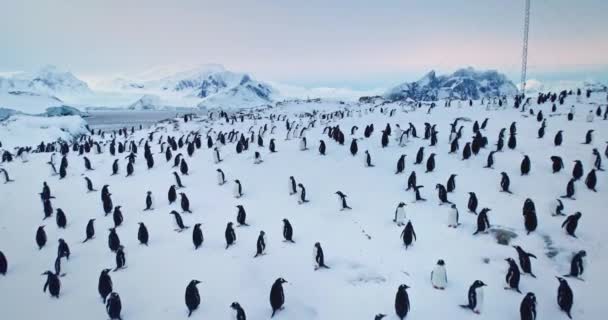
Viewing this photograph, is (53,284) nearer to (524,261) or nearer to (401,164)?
(524,261)

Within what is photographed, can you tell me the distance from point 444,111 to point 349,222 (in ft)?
Answer: 75.1

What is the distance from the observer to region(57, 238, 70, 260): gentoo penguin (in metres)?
13.2

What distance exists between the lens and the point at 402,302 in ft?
32.0

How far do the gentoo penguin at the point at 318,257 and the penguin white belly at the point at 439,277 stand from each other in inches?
116

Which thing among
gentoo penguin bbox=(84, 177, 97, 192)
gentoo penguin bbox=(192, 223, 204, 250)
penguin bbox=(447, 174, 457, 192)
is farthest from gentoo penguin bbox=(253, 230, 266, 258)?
gentoo penguin bbox=(84, 177, 97, 192)

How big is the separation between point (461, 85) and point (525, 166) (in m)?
166

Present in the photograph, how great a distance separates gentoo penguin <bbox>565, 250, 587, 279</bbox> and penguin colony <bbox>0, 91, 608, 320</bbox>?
0.12ft

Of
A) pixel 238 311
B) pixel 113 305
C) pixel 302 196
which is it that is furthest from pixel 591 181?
pixel 113 305

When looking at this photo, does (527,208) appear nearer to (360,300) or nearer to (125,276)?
(360,300)

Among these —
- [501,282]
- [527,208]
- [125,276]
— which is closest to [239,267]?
[125,276]

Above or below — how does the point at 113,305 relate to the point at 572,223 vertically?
below

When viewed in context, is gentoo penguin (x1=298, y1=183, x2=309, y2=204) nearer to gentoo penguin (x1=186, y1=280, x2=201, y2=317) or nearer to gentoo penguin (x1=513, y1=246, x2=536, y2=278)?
gentoo penguin (x1=186, y1=280, x2=201, y2=317)

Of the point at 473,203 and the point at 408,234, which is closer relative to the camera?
the point at 408,234

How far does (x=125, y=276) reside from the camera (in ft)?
40.8
